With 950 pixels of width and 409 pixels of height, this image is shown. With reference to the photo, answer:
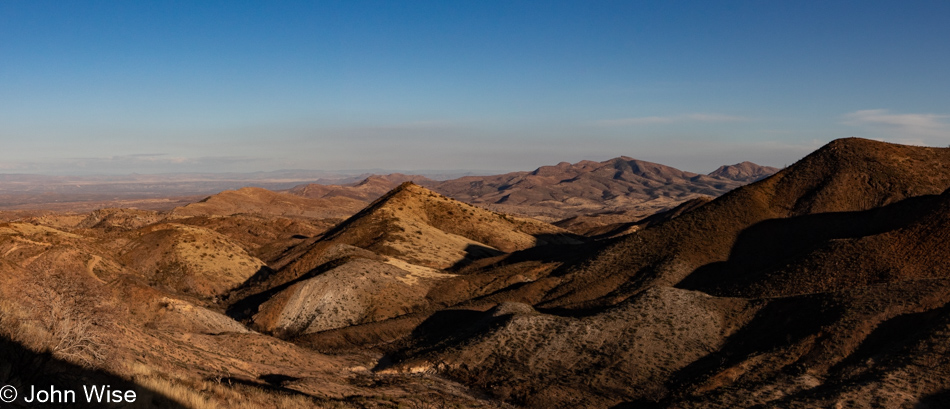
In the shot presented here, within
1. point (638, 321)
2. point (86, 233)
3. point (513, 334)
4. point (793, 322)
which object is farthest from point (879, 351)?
point (86, 233)

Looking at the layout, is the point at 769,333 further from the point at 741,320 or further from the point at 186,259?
the point at 186,259

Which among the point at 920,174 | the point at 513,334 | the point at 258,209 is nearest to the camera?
the point at 513,334

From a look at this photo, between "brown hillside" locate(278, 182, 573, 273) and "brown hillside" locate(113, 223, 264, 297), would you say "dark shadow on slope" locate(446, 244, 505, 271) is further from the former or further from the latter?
"brown hillside" locate(113, 223, 264, 297)

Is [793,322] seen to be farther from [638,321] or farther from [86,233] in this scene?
[86,233]

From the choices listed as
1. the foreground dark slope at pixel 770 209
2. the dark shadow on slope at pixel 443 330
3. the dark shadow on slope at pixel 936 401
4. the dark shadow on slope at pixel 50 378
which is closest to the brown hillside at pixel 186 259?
the dark shadow on slope at pixel 443 330

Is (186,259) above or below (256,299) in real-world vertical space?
above

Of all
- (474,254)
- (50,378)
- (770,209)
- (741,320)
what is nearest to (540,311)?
(741,320)

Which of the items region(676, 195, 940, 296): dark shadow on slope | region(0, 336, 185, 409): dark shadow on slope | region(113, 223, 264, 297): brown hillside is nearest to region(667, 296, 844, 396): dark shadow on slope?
region(676, 195, 940, 296): dark shadow on slope
